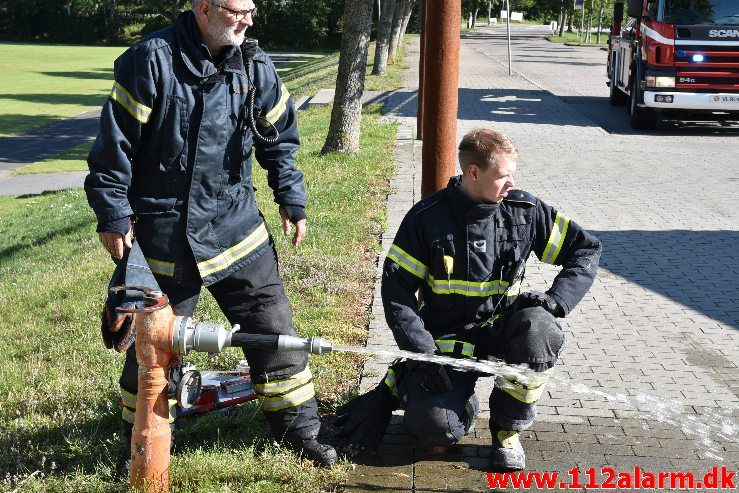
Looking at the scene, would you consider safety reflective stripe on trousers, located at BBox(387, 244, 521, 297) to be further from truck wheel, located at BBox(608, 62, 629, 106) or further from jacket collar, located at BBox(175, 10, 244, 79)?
truck wheel, located at BBox(608, 62, 629, 106)

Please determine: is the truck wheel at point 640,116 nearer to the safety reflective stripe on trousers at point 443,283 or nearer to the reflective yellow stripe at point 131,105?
the safety reflective stripe on trousers at point 443,283

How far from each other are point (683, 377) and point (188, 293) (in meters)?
2.84

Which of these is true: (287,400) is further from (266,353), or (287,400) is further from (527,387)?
(527,387)

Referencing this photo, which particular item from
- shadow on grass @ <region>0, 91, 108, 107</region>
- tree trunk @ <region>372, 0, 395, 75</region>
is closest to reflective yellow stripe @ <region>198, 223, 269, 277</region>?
tree trunk @ <region>372, 0, 395, 75</region>

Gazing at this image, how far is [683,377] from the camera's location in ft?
17.4

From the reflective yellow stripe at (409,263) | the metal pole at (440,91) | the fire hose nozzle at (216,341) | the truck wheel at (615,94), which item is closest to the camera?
the fire hose nozzle at (216,341)

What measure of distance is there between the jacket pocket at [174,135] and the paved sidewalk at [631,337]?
4.87 ft

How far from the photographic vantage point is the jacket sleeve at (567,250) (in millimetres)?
4258

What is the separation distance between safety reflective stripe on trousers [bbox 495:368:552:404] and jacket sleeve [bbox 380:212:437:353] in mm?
377

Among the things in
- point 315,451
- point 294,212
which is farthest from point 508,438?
point 294,212

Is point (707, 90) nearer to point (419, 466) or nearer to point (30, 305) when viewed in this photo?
point (30, 305)

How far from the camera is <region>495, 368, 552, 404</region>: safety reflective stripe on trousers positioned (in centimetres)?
410

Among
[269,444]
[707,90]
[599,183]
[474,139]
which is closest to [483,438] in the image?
[269,444]

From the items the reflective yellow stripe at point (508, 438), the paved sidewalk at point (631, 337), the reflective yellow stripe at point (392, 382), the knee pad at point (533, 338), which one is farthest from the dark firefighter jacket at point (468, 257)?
the paved sidewalk at point (631, 337)
